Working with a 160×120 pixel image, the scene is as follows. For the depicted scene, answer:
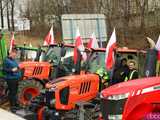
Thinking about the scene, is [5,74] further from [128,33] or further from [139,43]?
[128,33]

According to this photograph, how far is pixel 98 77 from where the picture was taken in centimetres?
1288

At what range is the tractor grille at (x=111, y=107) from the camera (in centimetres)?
800

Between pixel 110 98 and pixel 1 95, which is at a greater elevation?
pixel 110 98

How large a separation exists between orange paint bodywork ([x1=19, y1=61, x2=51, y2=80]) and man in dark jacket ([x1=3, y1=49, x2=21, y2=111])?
4.11 ft

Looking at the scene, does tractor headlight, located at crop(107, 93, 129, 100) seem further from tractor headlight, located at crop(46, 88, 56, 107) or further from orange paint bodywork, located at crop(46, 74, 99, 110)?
tractor headlight, located at crop(46, 88, 56, 107)

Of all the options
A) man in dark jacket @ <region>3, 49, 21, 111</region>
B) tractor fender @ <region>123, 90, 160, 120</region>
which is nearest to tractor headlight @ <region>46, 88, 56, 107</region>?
man in dark jacket @ <region>3, 49, 21, 111</region>

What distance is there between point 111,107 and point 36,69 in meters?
9.83

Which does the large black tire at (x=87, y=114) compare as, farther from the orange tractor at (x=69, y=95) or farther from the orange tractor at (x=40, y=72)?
the orange tractor at (x=40, y=72)

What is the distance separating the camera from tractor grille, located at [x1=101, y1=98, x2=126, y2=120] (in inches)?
315

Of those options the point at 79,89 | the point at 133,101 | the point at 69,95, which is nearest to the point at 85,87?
the point at 79,89

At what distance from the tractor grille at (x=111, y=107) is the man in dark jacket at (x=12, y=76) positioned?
8084 millimetres

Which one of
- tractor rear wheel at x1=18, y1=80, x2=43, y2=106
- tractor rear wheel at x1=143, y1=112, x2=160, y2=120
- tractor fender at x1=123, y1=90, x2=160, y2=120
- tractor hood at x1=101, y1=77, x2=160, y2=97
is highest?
tractor hood at x1=101, y1=77, x2=160, y2=97

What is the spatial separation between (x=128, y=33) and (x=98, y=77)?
97.3 ft

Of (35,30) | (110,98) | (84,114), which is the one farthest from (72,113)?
(35,30)
